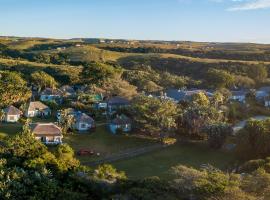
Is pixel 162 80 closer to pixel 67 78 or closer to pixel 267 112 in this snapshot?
pixel 67 78

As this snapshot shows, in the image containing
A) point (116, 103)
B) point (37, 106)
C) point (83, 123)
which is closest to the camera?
point (83, 123)

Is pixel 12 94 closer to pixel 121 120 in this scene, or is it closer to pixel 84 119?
pixel 84 119

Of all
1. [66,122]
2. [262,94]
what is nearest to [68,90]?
[66,122]

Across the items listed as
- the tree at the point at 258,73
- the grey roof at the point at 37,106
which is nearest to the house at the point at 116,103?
the grey roof at the point at 37,106

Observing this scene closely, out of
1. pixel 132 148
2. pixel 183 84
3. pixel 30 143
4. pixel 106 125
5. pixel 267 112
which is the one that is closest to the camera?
pixel 30 143

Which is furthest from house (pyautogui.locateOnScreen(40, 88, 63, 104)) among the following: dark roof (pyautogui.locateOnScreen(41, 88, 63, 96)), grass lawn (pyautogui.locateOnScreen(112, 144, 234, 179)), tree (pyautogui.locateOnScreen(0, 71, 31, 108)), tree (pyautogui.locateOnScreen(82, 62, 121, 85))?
grass lawn (pyautogui.locateOnScreen(112, 144, 234, 179))

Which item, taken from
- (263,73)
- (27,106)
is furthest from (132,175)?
(263,73)

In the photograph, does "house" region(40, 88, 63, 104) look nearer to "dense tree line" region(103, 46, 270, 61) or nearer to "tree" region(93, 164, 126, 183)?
"tree" region(93, 164, 126, 183)
